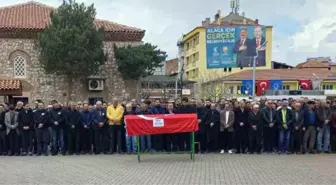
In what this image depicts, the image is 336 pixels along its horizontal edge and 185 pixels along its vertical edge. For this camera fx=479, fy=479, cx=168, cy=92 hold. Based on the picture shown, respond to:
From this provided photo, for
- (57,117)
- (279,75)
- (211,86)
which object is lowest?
(57,117)

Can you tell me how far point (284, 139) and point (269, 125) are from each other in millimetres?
738

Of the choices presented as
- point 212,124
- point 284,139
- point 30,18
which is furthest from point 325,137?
point 30,18

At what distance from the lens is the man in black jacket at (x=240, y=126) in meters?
16.0

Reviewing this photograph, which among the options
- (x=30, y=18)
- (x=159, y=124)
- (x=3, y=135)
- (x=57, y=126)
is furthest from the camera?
(x=30, y=18)

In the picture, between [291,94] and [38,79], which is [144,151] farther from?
[291,94]

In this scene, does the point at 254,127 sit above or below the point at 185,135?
above

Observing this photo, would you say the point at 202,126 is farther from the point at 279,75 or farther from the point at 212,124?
the point at 279,75

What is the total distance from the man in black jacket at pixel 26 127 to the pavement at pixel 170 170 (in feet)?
3.53

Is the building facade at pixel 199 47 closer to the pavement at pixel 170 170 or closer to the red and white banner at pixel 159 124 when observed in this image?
the pavement at pixel 170 170

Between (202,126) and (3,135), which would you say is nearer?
(202,126)

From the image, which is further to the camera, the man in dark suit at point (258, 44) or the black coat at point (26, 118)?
the man in dark suit at point (258, 44)

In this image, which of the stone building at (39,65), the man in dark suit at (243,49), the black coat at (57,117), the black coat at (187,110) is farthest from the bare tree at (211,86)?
the black coat at (57,117)

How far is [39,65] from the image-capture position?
112 ft

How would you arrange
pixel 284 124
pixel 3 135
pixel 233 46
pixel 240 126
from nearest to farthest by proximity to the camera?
1. pixel 284 124
2. pixel 240 126
3. pixel 3 135
4. pixel 233 46
